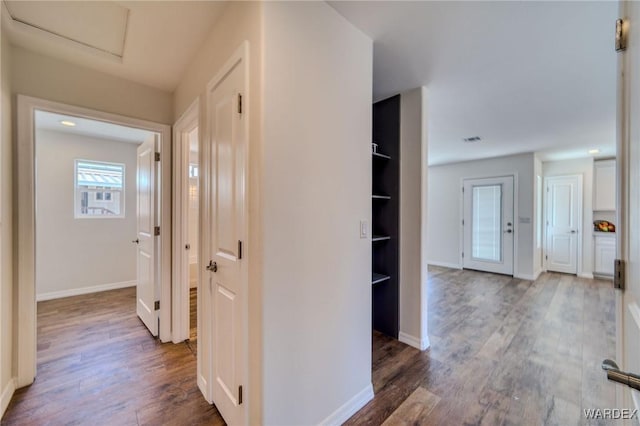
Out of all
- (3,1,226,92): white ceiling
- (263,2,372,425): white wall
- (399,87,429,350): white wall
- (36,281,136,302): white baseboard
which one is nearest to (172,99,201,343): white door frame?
(3,1,226,92): white ceiling

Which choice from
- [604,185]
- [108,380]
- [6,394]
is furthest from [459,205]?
[6,394]

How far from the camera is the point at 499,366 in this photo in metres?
2.13

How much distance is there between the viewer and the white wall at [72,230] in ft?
11.9

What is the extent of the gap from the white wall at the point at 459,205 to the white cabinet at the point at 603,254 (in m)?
1.40

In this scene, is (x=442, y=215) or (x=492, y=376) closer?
(x=492, y=376)

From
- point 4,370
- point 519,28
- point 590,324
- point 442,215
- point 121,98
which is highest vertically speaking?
point 519,28

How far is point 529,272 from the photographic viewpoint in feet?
15.9

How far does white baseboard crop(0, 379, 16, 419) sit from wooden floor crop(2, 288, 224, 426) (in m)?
0.03

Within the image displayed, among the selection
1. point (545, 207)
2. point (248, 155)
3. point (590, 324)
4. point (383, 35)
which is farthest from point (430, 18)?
point (545, 207)

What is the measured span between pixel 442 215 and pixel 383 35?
5188 millimetres

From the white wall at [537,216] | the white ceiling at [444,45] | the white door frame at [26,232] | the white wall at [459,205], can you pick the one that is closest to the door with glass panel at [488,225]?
the white wall at [459,205]

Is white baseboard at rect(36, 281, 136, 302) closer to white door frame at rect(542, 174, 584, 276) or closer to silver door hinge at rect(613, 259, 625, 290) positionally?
silver door hinge at rect(613, 259, 625, 290)

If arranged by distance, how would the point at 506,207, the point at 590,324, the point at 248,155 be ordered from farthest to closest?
1. the point at 506,207
2. the point at 590,324
3. the point at 248,155

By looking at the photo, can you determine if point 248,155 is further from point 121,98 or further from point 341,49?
point 121,98
